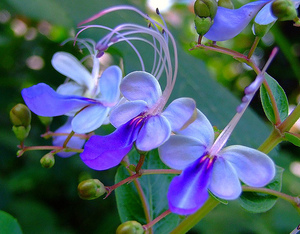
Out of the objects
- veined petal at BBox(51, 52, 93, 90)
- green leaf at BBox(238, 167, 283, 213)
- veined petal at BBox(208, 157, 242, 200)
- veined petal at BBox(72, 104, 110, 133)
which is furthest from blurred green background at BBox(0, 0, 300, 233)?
veined petal at BBox(208, 157, 242, 200)

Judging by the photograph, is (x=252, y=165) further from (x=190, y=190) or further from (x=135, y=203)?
(x=135, y=203)

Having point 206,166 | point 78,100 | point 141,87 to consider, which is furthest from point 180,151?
point 78,100

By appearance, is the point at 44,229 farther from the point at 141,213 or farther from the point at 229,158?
the point at 229,158

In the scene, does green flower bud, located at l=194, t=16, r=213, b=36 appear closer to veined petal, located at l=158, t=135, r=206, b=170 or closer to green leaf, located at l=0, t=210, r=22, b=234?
veined petal, located at l=158, t=135, r=206, b=170

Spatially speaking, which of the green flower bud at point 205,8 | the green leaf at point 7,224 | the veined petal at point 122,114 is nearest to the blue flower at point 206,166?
the veined petal at point 122,114

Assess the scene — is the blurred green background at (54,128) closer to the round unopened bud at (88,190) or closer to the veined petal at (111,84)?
the veined petal at (111,84)

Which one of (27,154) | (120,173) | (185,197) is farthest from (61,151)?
(27,154)
